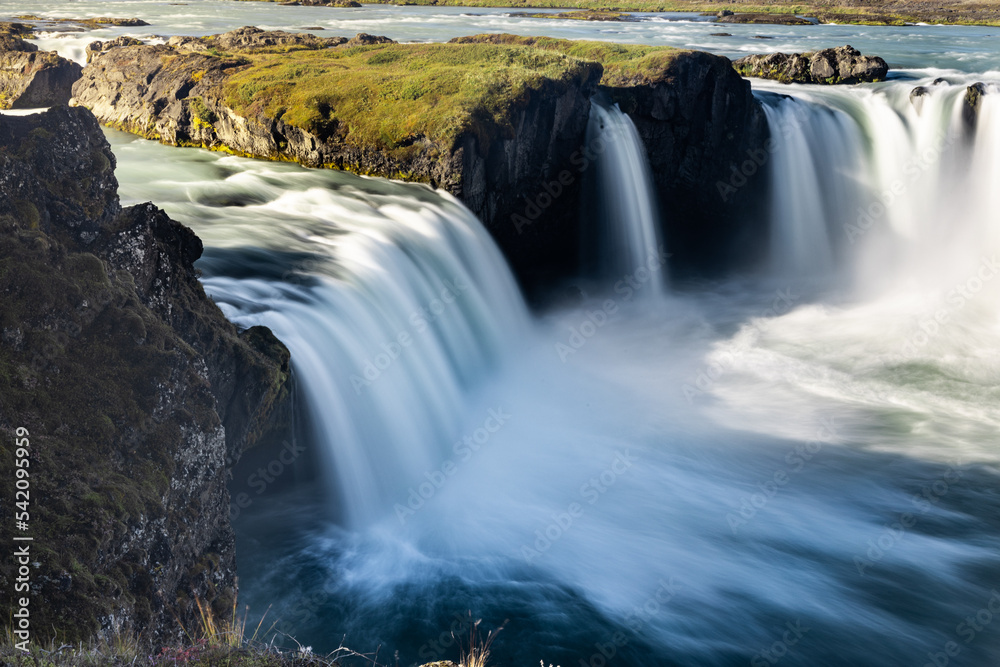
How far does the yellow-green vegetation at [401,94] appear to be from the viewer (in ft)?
58.6

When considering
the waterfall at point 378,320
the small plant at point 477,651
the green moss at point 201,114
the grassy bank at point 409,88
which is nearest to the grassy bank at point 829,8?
the grassy bank at point 409,88

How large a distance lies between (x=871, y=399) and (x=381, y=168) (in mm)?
11529

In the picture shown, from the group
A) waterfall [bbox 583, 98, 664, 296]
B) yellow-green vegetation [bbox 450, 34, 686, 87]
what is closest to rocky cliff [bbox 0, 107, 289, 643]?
waterfall [bbox 583, 98, 664, 296]

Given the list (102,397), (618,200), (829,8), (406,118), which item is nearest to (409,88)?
(406,118)

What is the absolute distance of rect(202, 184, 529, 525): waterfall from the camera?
10750mm

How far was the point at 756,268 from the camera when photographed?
2392cm

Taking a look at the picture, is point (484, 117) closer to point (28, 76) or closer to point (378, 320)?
point (378, 320)

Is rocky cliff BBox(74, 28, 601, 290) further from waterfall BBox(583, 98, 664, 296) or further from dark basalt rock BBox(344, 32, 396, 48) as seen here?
dark basalt rock BBox(344, 32, 396, 48)

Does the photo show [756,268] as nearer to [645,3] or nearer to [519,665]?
[519,665]

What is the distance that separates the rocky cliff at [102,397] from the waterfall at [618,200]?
14208mm

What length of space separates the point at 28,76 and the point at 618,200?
645 inches

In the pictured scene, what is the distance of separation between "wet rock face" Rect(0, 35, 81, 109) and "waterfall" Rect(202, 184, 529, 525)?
28.9ft

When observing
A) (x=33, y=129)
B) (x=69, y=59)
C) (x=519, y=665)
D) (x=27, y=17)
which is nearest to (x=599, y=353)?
(x=519, y=665)

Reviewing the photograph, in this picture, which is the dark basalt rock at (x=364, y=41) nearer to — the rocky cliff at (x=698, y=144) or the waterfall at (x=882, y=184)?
the rocky cliff at (x=698, y=144)
